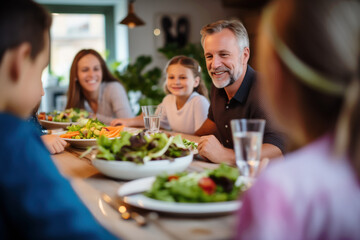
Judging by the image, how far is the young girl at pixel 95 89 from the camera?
3889mm

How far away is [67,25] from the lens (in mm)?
7562

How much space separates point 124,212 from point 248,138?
1.45ft

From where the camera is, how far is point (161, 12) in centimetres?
721

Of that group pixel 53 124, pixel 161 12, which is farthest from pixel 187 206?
pixel 161 12

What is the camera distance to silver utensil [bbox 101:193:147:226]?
2.87ft

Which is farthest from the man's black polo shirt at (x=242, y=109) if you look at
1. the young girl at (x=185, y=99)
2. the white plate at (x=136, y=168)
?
the white plate at (x=136, y=168)

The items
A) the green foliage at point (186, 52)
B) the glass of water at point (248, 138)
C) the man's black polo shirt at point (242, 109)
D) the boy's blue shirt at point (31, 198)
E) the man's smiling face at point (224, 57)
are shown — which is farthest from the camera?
the green foliage at point (186, 52)

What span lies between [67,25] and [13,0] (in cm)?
719

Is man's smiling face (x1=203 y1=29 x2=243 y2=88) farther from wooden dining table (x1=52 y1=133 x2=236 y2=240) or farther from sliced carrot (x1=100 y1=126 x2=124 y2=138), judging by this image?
wooden dining table (x1=52 y1=133 x2=236 y2=240)

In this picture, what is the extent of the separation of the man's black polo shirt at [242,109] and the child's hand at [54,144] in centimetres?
98

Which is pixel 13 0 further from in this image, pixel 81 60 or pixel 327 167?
pixel 81 60

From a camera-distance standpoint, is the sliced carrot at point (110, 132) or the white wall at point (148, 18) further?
the white wall at point (148, 18)

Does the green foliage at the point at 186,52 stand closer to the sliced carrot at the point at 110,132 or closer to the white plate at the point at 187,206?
the sliced carrot at the point at 110,132

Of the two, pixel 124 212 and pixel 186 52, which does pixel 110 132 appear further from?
pixel 186 52
